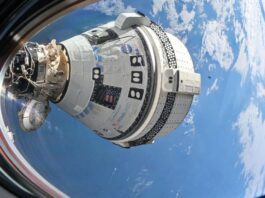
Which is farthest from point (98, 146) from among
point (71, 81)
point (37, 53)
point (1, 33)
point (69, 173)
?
point (1, 33)

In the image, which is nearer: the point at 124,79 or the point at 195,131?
the point at 124,79

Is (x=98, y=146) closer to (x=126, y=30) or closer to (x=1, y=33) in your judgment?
(x=126, y=30)

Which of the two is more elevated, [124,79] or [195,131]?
[124,79]

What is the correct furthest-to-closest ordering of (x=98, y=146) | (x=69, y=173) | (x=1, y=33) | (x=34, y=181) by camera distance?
(x=98, y=146) → (x=69, y=173) → (x=34, y=181) → (x=1, y=33)
